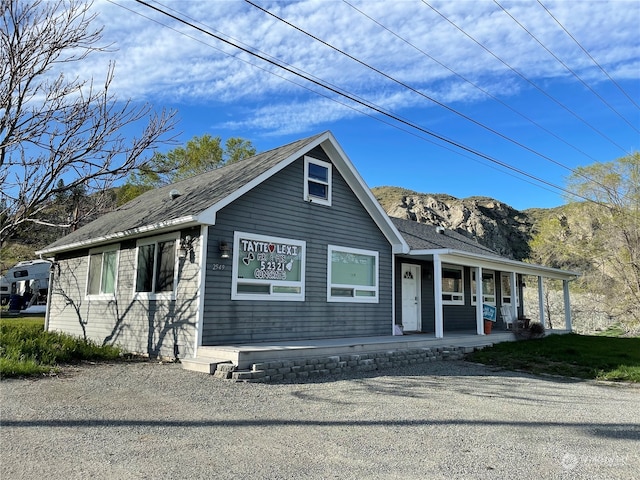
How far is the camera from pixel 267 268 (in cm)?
934

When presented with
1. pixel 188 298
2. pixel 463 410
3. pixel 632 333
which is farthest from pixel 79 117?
pixel 632 333

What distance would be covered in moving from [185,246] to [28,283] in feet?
68.3

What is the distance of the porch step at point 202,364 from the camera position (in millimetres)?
7227

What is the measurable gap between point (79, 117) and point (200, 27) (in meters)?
3.82

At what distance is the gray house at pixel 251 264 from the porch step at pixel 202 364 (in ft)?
1.36

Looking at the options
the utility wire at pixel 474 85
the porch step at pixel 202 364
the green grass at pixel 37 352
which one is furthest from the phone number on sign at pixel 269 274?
the utility wire at pixel 474 85

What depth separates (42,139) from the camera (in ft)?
29.7

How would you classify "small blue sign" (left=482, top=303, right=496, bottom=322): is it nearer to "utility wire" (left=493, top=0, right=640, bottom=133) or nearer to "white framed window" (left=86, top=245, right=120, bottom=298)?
"utility wire" (left=493, top=0, right=640, bottom=133)

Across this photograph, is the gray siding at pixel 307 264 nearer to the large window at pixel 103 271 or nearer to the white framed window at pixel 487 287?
the large window at pixel 103 271

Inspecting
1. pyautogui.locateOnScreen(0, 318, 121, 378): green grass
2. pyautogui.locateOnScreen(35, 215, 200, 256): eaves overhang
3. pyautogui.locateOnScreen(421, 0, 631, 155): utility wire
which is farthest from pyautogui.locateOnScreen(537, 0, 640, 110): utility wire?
pyautogui.locateOnScreen(0, 318, 121, 378): green grass

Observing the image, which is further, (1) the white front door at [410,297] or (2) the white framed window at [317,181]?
(1) the white front door at [410,297]

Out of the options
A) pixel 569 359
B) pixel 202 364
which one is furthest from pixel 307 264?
pixel 569 359

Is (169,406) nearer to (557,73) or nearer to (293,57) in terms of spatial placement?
(293,57)

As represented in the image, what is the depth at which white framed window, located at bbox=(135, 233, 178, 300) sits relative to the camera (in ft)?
29.6
